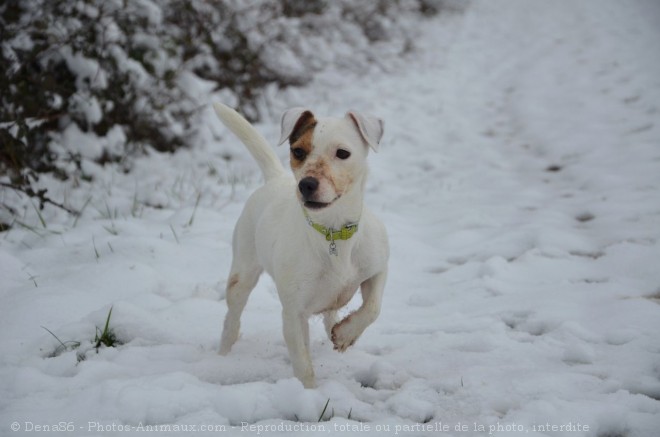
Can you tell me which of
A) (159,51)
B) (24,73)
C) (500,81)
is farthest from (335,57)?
(24,73)

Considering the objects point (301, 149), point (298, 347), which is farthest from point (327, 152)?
point (298, 347)

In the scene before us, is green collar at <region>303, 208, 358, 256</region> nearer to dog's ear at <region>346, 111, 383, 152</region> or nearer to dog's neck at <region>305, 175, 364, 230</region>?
dog's neck at <region>305, 175, 364, 230</region>

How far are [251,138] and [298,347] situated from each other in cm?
138

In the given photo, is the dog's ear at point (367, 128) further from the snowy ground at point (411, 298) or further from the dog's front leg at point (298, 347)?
the snowy ground at point (411, 298)

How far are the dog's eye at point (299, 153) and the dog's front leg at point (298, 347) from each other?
73 centimetres

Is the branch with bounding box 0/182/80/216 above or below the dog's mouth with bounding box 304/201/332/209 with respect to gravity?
below

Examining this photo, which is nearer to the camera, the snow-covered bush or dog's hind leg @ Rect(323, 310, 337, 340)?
dog's hind leg @ Rect(323, 310, 337, 340)

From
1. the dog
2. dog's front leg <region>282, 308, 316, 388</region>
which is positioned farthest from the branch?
dog's front leg <region>282, 308, 316, 388</region>

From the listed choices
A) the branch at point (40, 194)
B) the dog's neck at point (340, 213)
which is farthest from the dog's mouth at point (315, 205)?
the branch at point (40, 194)

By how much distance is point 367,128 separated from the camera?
2.70m

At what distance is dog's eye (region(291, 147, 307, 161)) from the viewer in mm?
2586

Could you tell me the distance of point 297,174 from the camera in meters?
2.54

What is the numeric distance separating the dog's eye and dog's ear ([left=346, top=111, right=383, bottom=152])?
1.02 feet

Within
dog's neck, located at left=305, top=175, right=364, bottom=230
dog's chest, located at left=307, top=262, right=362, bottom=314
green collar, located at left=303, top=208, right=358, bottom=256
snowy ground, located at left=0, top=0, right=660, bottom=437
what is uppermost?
dog's neck, located at left=305, top=175, right=364, bottom=230
